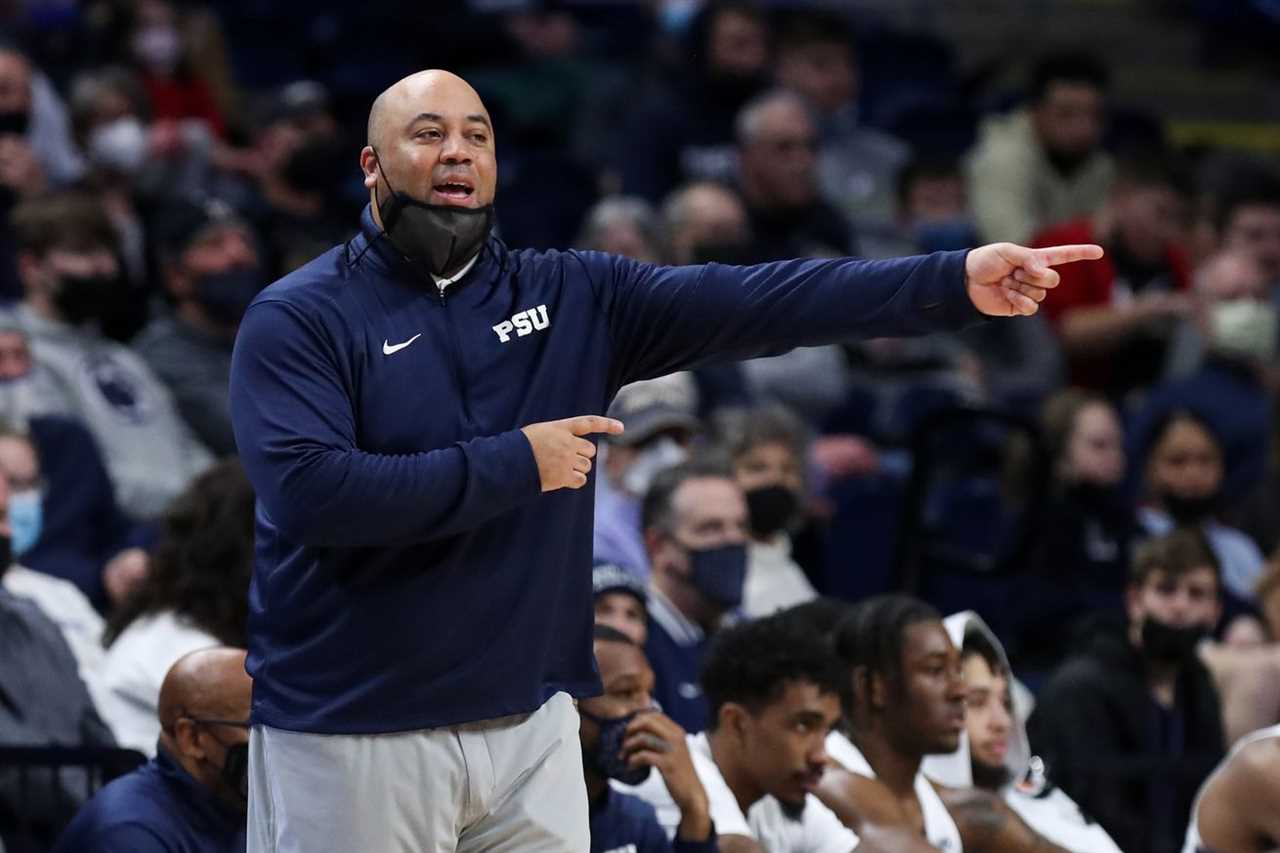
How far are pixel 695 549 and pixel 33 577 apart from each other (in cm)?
169

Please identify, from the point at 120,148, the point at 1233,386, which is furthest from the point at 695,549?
the point at 120,148

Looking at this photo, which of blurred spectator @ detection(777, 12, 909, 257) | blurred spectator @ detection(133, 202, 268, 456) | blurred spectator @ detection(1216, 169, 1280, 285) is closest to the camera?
blurred spectator @ detection(133, 202, 268, 456)

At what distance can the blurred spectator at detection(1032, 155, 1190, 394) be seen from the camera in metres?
8.62

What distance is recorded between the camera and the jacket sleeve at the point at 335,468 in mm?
3023

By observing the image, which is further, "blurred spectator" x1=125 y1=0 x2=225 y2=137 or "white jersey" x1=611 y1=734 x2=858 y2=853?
"blurred spectator" x1=125 y1=0 x2=225 y2=137

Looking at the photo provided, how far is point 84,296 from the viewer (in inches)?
271

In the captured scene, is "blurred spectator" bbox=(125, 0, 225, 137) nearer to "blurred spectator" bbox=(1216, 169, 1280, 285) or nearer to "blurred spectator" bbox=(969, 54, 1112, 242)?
"blurred spectator" bbox=(969, 54, 1112, 242)

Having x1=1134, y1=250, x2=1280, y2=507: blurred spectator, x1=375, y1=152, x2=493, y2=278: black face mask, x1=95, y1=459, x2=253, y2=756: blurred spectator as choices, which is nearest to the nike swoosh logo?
Result: x1=375, y1=152, x2=493, y2=278: black face mask

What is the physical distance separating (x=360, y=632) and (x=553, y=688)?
0.33 meters

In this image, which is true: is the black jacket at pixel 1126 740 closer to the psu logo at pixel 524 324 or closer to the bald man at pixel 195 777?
the bald man at pixel 195 777

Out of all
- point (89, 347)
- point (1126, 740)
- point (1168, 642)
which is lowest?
point (1126, 740)

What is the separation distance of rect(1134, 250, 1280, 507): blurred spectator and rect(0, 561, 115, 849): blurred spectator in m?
4.17

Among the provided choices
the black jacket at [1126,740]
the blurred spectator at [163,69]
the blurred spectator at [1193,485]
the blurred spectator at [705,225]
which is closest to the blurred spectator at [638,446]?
the blurred spectator at [705,225]

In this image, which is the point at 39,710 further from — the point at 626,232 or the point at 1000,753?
the point at 626,232
